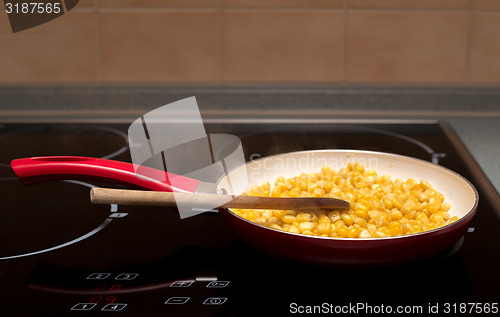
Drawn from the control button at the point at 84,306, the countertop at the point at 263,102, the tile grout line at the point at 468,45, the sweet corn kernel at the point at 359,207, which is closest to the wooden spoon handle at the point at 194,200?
the sweet corn kernel at the point at 359,207

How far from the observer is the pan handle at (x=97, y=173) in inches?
29.8

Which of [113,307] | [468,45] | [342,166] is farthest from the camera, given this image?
[468,45]

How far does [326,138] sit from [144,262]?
63 centimetres

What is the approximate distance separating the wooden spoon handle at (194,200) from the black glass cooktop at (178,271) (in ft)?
0.24

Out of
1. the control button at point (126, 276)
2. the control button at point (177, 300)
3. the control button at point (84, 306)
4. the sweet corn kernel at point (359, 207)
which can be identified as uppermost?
the sweet corn kernel at point (359, 207)

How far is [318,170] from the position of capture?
919mm

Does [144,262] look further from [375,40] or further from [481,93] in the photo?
[481,93]

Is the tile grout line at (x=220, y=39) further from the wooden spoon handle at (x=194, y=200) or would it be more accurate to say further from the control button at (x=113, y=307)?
the control button at (x=113, y=307)

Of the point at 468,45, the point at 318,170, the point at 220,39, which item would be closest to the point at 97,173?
the point at 318,170

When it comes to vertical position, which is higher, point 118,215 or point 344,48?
point 344,48

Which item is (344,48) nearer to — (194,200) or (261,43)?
(261,43)

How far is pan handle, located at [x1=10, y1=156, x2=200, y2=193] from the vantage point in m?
0.76

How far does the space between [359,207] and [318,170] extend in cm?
18

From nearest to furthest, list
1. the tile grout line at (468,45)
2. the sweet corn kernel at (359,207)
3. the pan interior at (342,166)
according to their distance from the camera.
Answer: the sweet corn kernel at (359,207)
the pan interior at (342,166)
the tile grout line at (468,45)
